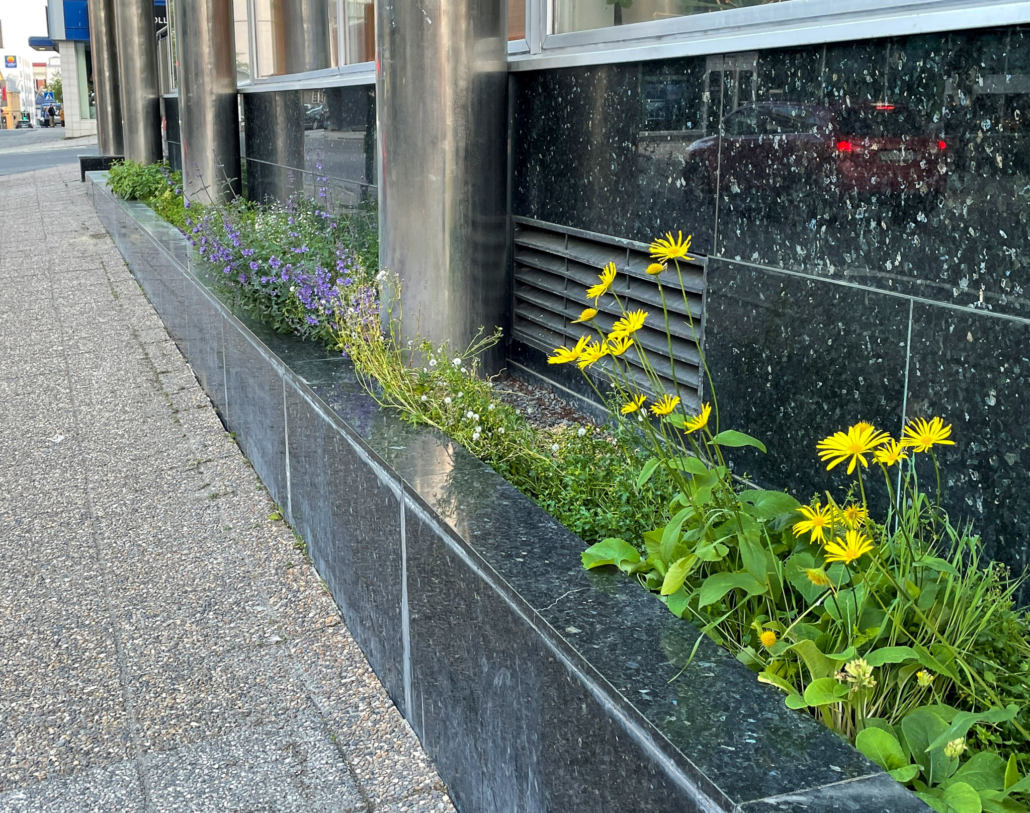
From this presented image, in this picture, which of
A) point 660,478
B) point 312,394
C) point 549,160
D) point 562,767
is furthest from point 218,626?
point 549,160

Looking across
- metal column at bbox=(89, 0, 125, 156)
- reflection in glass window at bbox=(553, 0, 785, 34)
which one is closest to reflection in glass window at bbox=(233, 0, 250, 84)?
reflection in glass window at bbox=(553, 0, 785, 34)

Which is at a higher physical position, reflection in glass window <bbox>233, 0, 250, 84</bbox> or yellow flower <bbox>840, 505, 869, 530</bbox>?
reflection in glass window <bbox>233, 0, 250, 84</bbox>

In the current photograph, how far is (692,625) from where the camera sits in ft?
7.11

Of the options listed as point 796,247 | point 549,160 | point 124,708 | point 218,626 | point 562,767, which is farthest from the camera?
point 549,160

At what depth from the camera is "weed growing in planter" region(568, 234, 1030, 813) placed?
1.74 metres

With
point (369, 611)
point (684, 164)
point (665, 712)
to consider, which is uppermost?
point (684, 164)

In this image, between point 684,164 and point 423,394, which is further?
point 684,164

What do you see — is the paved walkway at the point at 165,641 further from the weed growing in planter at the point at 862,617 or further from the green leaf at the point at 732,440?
the green leaf at the point at 732,440

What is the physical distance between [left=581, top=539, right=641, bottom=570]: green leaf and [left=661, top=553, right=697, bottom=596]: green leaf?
0.60 feet

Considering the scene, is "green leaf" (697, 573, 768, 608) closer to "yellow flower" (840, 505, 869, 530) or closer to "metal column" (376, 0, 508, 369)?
"yellow flower" (840, 505, 869, 530)

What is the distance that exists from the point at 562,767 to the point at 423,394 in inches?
74.7

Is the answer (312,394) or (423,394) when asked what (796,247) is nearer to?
A: (423,394)

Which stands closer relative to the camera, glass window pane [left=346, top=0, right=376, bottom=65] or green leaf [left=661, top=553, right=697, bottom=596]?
green leaf [left=661, top=553, right=697, bottom=596]

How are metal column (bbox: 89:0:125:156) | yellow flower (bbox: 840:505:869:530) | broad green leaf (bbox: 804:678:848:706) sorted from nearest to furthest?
broad green leaf (bbox: 804:678:848:706), yellow flower (bbox: 840:505:869:530), metal column (bbox: 89:0:125:156)
